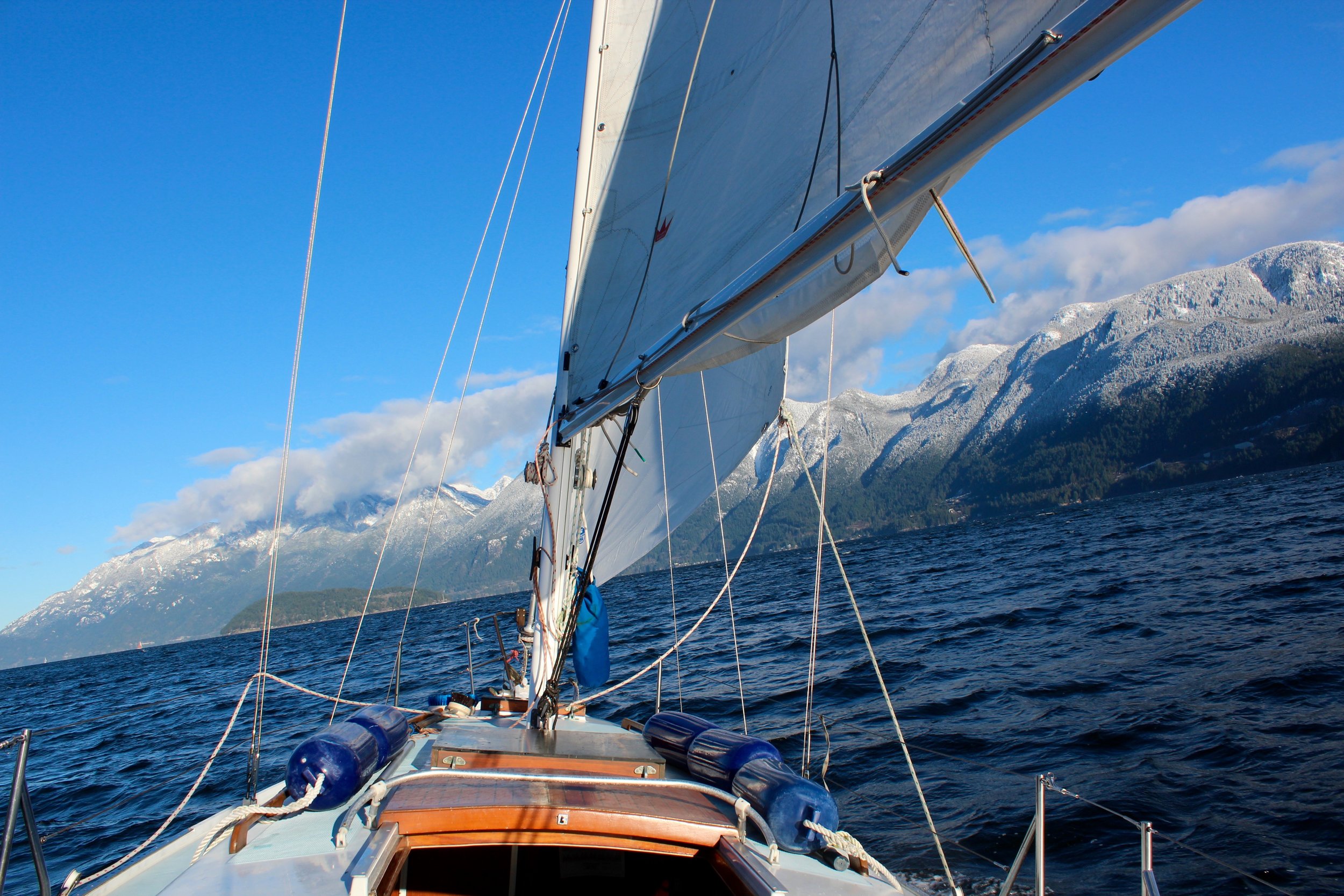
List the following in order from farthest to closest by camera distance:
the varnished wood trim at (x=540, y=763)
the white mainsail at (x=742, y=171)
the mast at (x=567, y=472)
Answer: the mast at (x=567, y=472) < the varnished wood trim at (x=540, y=763) < the white mainsail at (x=742, y=171)

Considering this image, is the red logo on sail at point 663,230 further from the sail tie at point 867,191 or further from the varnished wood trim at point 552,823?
the varnished wood trim at point 552,823

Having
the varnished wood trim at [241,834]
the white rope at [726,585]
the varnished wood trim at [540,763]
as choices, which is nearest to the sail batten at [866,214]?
the white rope at [726,585]

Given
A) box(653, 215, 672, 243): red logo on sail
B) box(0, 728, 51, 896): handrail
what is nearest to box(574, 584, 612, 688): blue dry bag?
box(653, 215, 672, 243): red logo on sail

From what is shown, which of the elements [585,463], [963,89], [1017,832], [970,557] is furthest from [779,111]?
[970,557]

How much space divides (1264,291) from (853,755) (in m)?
237

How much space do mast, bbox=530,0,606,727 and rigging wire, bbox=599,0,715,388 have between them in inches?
37.7

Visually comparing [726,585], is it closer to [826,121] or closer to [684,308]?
[684,308]

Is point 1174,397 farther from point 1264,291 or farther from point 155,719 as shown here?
point 155,719

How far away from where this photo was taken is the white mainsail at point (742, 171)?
2389mm

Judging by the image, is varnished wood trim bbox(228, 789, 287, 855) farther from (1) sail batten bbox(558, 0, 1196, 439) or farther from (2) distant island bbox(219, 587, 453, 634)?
(2) distant island bbox(219, 587, 453, 634)

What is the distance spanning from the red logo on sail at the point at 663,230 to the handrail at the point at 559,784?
337cm

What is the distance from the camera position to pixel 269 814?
148 inches

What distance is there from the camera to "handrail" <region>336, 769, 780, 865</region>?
3.47 metres

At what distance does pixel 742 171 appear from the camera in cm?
413
